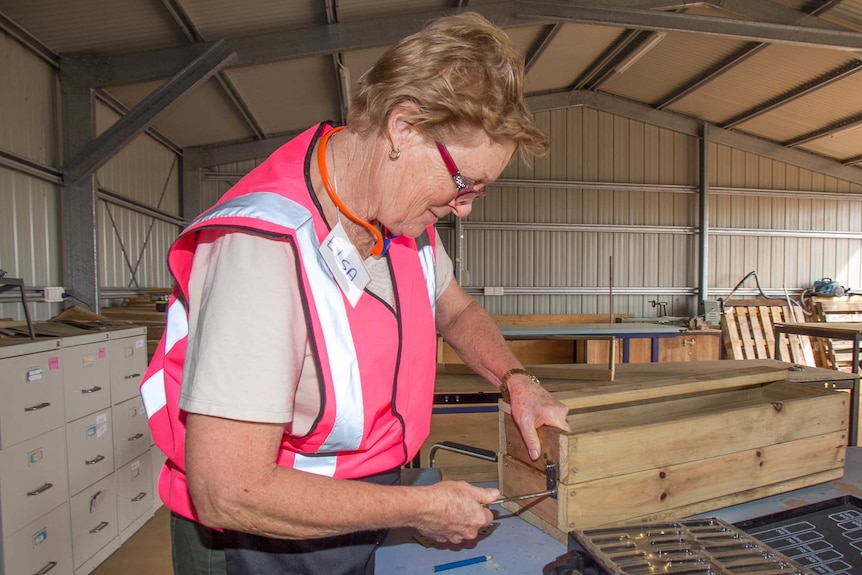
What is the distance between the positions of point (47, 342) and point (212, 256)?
2.57m

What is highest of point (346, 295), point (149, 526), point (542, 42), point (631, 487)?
point (542, 42)

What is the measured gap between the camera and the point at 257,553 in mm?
896

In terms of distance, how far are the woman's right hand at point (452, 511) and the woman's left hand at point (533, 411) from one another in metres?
0.21

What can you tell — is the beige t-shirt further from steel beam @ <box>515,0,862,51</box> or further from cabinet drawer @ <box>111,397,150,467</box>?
steel beam @ <box>515,0,862,51</box>

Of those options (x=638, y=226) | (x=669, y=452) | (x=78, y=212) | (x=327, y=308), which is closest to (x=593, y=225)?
(x=638, y=226)

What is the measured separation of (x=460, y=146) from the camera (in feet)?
2.96

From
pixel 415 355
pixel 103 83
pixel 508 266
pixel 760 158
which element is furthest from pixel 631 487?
pixel 760 158

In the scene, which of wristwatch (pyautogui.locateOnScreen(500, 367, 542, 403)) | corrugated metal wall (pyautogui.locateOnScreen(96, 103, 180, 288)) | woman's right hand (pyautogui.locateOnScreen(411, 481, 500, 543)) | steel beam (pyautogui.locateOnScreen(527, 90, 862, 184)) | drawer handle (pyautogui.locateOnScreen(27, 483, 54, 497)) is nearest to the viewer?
woman's right hand (pyautogui.locateOnScreen(411, 481, 500, 543))

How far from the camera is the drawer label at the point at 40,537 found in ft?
8.31

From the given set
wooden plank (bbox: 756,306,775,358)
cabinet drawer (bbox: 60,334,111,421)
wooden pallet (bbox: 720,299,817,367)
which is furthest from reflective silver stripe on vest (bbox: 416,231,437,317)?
wooden plank (bbox: 756,306,775,358)

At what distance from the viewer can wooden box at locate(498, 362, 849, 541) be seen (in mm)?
1080

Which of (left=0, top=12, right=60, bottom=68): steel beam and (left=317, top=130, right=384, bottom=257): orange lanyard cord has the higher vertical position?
(left=0, top=12, right=60, bottom=68): steel beam

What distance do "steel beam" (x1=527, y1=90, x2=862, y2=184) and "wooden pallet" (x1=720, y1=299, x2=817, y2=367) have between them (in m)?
2.87

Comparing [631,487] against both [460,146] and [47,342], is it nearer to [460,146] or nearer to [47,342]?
[460,146]
